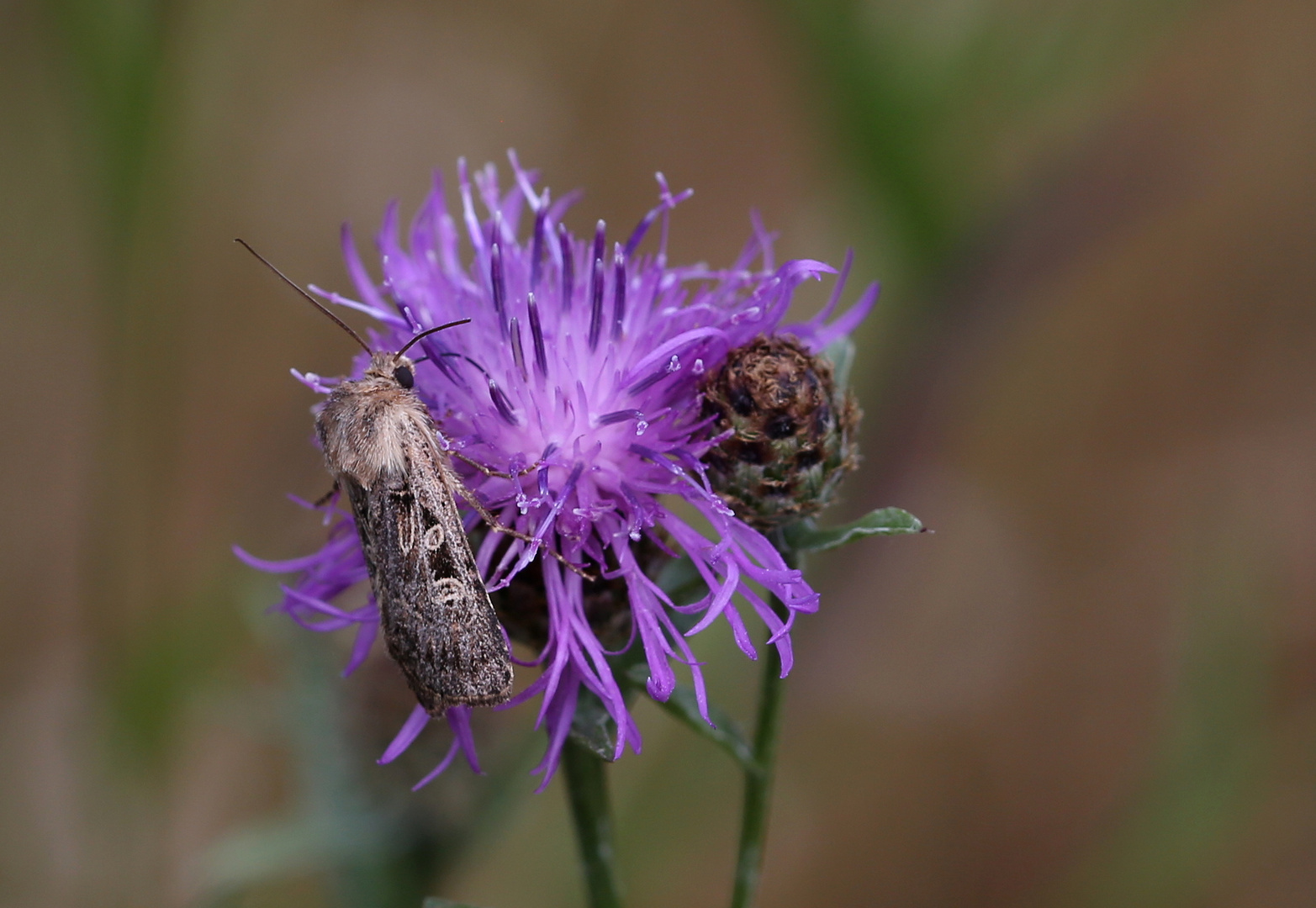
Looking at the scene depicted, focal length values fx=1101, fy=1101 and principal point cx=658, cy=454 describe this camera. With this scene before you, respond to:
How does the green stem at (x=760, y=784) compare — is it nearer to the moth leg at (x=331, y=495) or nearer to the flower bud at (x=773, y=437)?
the flower bud at (x=773, y=437)

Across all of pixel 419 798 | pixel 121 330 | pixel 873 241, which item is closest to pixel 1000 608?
pixel 873 241

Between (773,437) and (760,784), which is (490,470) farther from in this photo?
(760,784)

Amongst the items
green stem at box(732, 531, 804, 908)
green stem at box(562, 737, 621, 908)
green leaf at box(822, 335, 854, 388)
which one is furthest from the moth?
green leaf at box(822, 335, 854, 388)

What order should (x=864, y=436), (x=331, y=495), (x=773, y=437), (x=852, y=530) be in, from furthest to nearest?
(x=864, y=436) → (x=331, y=495) → (x=773, y=437) → (x=852, y=530)

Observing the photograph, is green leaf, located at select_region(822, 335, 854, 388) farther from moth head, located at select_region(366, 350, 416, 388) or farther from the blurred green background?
the blurred green background

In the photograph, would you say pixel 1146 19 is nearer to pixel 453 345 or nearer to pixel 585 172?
pixel 585 172

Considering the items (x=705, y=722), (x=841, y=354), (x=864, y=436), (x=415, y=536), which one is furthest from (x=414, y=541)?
(x=864, y=436)
